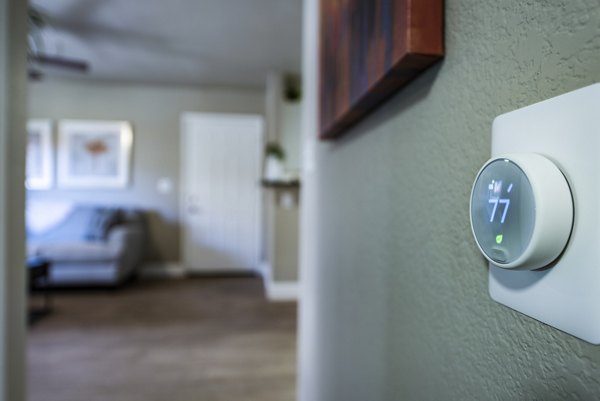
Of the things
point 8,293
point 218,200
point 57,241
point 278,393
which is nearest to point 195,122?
point 218,200

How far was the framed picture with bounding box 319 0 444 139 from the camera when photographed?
1.45ft

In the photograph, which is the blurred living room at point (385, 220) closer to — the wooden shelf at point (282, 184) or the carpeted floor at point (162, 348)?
the carpeted floor at point (162, 348)

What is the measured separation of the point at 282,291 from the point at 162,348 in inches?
57.9

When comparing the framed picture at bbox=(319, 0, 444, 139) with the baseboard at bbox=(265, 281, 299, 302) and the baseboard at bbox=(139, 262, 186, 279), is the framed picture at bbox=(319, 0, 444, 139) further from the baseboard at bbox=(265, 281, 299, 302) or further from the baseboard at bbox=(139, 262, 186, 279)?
the baseboard at bbox=(139, 262, 186, 279)

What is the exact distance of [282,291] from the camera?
3.80 metres

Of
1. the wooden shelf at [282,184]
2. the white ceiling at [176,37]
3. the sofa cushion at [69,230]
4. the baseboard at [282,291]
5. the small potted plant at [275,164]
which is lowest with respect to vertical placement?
the baseboard at [282,291]

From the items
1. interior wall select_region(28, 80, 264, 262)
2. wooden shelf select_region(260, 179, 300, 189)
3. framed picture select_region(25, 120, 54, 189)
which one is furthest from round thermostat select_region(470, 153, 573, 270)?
framed picture select_region(25, 120, 54, 189)

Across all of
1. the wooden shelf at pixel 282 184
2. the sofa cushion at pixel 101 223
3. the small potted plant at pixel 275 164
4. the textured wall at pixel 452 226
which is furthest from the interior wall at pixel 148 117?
the textured wall at pixel 452 226

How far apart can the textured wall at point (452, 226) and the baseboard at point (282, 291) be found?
119 inches

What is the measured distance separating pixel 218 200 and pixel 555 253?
15.8 feet

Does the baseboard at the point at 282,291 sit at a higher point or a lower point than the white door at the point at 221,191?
lower

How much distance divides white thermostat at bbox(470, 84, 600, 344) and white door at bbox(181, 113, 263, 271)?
15.5 feet

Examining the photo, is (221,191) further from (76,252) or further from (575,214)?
(575,214)

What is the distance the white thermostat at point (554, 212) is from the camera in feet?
0.78
